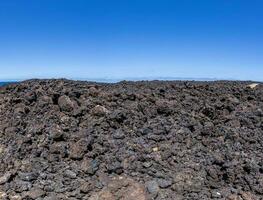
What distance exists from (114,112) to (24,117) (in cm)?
284

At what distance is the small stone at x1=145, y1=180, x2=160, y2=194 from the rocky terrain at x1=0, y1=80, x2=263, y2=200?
0.02 metres

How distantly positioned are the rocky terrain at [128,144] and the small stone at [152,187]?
0.08ft

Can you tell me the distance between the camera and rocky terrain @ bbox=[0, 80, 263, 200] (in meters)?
10.4

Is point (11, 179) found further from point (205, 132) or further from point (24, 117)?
point (205, 132)

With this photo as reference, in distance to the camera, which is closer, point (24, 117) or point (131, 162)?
point (131, 162)

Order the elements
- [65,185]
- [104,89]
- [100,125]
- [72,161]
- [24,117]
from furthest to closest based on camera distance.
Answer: [104,89], [24,117], [100,125], [72,161], [65,185]

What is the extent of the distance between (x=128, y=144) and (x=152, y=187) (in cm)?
161

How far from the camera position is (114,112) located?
12.4 meters

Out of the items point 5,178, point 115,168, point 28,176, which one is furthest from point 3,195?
point 115,168

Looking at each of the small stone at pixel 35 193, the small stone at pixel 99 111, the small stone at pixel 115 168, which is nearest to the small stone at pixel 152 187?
the small stone at pixel 115 168

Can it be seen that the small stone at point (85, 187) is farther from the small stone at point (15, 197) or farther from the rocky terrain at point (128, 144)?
the small stone at point (15, 197)

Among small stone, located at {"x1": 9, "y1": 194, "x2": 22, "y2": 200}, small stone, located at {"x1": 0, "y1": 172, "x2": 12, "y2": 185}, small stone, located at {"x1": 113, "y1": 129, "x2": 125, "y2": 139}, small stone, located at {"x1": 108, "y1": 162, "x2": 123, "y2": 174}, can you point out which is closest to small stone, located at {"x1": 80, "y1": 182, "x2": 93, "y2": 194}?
small stone, located at {"x1": 108, "y1": 162, "x2": 123, "y2": 174}

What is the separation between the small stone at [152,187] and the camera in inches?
403

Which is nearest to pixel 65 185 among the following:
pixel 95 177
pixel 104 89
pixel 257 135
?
pixel 95 177
